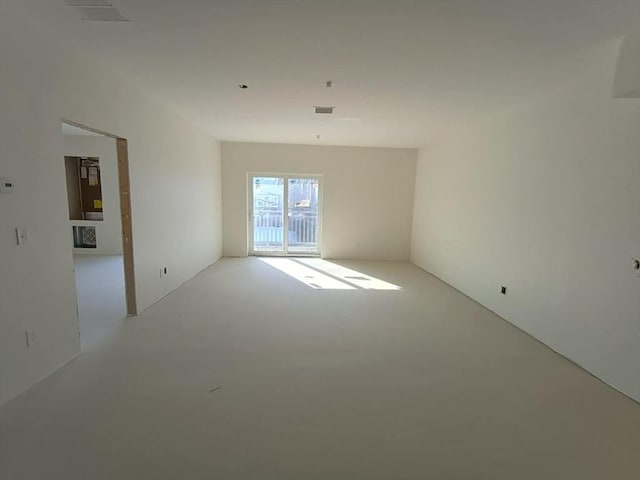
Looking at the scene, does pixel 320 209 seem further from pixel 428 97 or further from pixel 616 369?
pixel 616 369

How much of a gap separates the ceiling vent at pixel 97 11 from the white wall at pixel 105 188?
18.5ft

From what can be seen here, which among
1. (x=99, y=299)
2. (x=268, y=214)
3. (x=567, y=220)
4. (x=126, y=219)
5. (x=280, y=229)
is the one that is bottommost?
(x=99, y=299)

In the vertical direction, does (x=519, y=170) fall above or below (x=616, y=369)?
above

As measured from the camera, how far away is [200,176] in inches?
216

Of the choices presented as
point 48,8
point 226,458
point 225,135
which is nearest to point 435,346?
point 226,458

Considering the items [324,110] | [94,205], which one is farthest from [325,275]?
[94,205]

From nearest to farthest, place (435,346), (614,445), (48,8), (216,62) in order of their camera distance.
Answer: (614,445)
(48,8)
(216,62)
(435,346)

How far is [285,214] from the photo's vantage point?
7.02 metres


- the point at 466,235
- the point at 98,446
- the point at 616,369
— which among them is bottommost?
the point at 98,446

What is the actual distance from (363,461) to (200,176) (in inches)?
198

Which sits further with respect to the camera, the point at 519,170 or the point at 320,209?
the point at 320,209

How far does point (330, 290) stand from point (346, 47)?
318cm

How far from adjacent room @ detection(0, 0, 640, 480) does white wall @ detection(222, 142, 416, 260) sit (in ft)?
7.09

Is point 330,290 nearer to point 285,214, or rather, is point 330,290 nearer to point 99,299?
point 285,214
